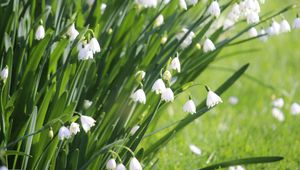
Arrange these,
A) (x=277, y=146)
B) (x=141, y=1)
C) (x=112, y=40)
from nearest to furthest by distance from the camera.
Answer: (x=141, y=1)
(x=112, y=40)
(x=277, y=146)

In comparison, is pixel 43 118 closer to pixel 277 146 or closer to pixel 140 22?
pixel 140 22

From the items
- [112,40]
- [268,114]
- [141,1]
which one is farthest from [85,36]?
[268,114]

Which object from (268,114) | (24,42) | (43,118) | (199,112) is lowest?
(268,114)

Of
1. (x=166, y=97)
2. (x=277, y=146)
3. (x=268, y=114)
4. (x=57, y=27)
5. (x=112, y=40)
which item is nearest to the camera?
(x=166, y=97)

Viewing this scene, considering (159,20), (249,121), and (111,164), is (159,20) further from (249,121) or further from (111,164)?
(249,121)

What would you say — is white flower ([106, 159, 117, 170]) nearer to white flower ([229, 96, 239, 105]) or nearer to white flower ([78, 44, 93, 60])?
white flower ([78, 44, 93, 60])

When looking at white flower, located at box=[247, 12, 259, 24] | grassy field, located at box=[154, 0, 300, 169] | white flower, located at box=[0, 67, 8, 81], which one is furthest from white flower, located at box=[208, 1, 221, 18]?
grassy field, located at box=[154, 0, 300, 169]

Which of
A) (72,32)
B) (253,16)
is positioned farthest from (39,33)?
(253,16)

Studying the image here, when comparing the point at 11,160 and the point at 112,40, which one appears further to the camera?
the point at 112,40
